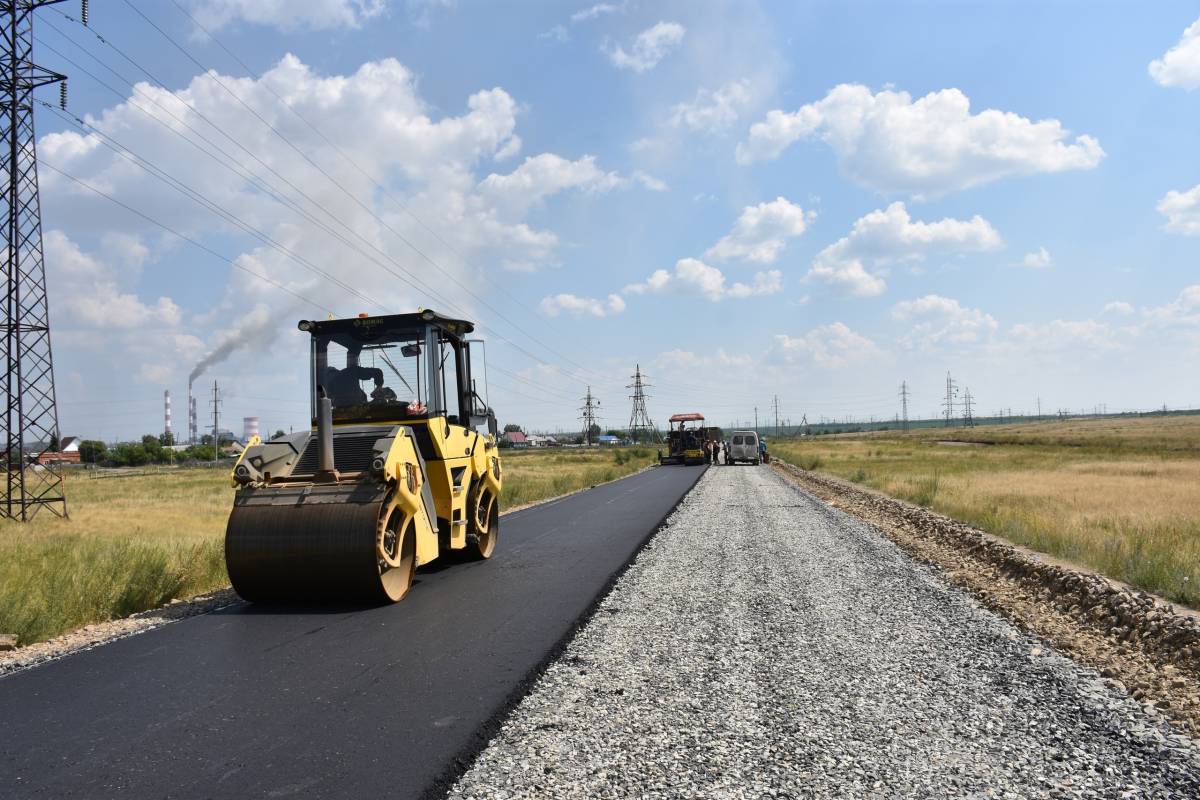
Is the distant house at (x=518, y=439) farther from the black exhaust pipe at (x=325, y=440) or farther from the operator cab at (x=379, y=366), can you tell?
the black exhaust pipe at (x=325, y=440)

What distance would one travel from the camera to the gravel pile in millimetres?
3709

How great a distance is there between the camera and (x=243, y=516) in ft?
22.6

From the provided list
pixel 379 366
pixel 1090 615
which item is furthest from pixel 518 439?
pixel 1090 615

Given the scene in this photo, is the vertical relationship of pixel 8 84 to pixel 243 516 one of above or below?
above

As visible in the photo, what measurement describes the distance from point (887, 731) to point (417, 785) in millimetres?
2527

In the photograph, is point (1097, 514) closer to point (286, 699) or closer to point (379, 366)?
point (379, 366)

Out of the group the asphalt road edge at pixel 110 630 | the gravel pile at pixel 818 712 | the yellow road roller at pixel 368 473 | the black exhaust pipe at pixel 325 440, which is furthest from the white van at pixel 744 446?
the black exhaust pipe at pixel 325 440

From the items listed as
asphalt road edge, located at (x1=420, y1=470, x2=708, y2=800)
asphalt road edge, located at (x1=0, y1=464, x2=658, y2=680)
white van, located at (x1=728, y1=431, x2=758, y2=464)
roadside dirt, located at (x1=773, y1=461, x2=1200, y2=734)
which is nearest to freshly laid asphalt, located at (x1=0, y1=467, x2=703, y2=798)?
asphalt road edge, located at (x1=420, y1=470, x2=708, y2=800)

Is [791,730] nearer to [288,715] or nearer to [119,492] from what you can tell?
[288,715]

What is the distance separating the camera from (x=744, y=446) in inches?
1829

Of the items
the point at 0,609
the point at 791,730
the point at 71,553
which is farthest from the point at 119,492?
the point at 791,730

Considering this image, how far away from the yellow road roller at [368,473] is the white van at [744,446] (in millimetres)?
37601

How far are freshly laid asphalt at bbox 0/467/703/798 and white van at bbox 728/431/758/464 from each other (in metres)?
39.2

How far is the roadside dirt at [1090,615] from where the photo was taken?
5305 mm
